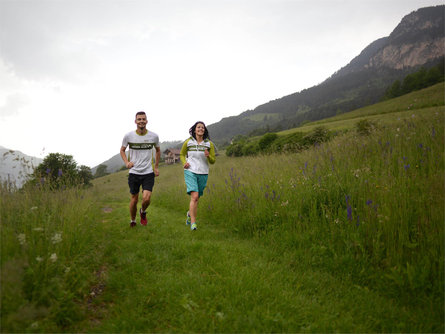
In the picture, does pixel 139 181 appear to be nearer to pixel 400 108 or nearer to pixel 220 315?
pixel 220 315

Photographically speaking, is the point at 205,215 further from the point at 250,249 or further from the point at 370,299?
the point at 370,299

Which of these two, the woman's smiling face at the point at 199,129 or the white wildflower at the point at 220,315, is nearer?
the white wildflower at the point at 220,315

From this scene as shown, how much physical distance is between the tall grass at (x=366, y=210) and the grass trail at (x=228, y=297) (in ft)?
1.15

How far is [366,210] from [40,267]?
4.33 metres

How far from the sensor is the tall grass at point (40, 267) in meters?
1.91

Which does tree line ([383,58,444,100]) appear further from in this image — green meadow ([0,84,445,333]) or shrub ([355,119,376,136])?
green meadow ([0,84,445,333])

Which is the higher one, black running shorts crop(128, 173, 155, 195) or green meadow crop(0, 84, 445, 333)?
black running shorts crop(128, 173, 155, 195)

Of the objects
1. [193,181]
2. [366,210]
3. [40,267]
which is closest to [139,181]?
[193,181]

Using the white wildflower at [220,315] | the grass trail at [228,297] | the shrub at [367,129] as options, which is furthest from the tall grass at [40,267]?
the shrub at [367,129]

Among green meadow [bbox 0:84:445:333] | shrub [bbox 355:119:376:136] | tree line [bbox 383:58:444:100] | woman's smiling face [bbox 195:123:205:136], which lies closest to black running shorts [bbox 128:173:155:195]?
green meadow [bbox 0:84:445:333]

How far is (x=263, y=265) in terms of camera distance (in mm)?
3324

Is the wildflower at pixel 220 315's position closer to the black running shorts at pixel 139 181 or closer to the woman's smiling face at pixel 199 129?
the black running shorts at pixel 139 181

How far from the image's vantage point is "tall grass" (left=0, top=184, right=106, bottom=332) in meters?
1.91

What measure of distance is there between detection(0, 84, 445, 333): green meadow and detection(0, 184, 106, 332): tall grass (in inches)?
0.5
